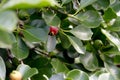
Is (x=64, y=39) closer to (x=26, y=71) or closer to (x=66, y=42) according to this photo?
(x=66, y=42)

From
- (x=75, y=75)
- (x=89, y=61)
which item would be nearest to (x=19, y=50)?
(x=75, y=75)

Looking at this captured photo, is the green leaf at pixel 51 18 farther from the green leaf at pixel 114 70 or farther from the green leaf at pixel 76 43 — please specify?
the green leaf at pixel 114 70

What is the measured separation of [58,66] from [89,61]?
12cm

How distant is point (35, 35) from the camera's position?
861 millimetres

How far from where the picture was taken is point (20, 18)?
2.95 ft

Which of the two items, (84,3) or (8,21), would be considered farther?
(84,3)

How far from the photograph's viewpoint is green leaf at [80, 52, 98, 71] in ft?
3.54

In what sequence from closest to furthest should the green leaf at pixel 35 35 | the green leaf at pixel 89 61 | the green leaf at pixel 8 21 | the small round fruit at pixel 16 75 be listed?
the green leaf at pixel 8 21 → the small round fruit at pixel 16 75 → the green leaf at pixel 35 35 → the green leaf at pixel 89 61

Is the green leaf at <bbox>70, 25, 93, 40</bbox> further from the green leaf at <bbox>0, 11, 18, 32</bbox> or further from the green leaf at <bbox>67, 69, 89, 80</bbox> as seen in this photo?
the green leaf at <bbox>0, 11, 18, 32</bbox>

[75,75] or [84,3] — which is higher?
[84,3]

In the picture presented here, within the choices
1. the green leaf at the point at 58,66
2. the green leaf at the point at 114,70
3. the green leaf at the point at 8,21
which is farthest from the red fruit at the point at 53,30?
the green leaf at the point at 8,21

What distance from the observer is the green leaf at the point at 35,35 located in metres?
0.85

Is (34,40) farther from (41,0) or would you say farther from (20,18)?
(41,0)

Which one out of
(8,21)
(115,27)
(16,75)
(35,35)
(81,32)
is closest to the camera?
(8,21)
